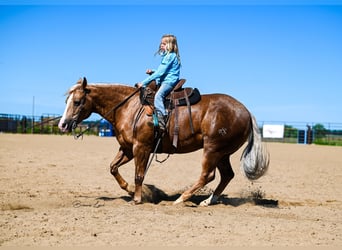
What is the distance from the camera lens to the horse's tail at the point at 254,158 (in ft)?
25.4

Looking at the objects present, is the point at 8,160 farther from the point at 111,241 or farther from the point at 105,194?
the point at 111,241

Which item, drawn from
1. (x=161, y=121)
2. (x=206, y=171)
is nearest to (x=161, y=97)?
(x=161, y=121)

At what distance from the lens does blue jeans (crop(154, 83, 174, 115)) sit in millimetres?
7559

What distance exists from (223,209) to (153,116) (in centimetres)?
203

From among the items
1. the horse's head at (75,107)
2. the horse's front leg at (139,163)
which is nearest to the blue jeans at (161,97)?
the horse's front leg at (139,163)

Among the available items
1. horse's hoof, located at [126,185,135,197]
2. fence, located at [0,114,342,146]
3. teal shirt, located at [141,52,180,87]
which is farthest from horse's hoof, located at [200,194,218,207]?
fence, located at [0,114,342,146]

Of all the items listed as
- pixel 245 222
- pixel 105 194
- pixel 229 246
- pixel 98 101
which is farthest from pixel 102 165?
pixel 229 246

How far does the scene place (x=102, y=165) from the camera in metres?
14.4

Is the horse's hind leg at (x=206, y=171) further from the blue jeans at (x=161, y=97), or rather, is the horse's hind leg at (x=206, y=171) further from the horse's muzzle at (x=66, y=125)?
the horse's muzzle at (x=66, y=125)

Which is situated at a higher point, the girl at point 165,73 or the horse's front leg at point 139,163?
the girl at point 165,73

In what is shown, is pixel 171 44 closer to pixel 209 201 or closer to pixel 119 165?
pixel 119 165

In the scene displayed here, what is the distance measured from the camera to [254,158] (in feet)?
25.5

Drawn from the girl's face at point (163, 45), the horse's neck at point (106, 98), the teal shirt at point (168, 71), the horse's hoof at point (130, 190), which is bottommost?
the horse's hoof at point (130, 190)

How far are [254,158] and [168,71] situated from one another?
223 centimetres
